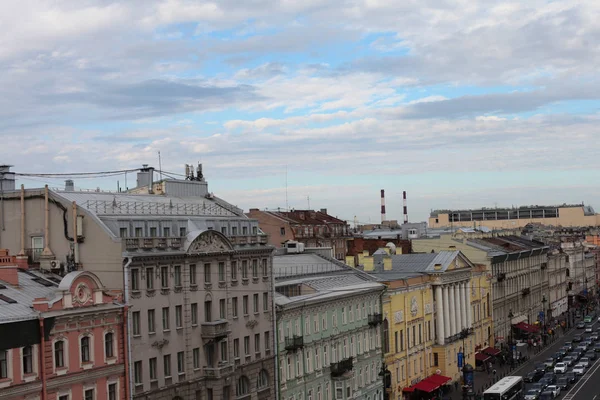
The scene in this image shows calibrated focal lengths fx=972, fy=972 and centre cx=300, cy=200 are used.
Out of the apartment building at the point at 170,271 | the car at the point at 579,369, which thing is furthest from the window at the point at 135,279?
the car at the point at 579,369

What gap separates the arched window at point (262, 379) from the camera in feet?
209

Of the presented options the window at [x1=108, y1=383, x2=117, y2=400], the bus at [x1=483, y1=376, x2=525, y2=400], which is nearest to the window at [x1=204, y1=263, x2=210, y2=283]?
the window at [x1=108, y1=383, x2=117, y2=400]

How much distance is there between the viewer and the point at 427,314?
92625mm

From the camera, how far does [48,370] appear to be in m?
45.5

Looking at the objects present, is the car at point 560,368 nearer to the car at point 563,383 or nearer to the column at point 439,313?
the car at point 563,383

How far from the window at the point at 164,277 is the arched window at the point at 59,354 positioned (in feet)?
30.1

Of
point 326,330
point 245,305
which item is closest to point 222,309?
point 245,305

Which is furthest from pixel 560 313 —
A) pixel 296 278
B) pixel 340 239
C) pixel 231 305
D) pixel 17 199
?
pixel 17 199

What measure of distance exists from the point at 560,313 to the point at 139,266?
127019 mm

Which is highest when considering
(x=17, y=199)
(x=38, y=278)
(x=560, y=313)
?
(x=17, y=199)

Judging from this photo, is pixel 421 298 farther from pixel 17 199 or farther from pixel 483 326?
pixel 17 199

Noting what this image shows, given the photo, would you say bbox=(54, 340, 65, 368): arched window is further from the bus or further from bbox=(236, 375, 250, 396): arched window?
the bus

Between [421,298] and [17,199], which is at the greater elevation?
[17,199]

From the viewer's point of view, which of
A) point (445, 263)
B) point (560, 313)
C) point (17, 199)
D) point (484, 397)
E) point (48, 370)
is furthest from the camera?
point (560, 313)
